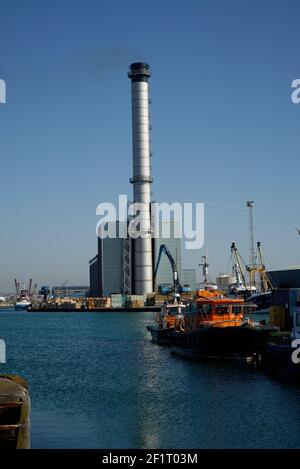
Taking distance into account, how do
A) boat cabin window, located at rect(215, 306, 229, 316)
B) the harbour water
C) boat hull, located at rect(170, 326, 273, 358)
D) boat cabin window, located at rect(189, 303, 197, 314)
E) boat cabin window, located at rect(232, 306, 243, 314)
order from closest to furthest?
1. the harbour water
2. boat hull, located at rect(170, 326, 273, 358)
3. boat cabin window, located at rect(232, 306, 243, 314)
4. boat cabin window, located at rect(215, 306, 229, 316)
5. boat cabin window, located at rect(189, 303, 197, 314)

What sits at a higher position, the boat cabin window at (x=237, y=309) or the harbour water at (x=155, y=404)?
the boat cabin window at (x=237, y=309)

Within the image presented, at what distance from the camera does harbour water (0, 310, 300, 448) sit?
91.3ft

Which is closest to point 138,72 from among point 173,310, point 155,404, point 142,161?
point 142,161

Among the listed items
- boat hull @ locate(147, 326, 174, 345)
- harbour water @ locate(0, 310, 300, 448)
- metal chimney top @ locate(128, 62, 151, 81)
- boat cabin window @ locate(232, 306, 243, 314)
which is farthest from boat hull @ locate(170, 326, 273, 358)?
metal chimney top @ locate(128, 62, 151, 81)

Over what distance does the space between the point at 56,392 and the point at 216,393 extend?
9466 millimetres

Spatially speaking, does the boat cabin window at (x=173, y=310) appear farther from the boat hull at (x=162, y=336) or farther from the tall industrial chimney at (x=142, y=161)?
the tall industrial chimney at (x=142, y=161)

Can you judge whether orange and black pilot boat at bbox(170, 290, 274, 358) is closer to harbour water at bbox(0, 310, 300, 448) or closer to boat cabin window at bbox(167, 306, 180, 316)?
harbour water at bbox(0, 310, 300, 448)

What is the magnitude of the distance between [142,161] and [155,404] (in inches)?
5401

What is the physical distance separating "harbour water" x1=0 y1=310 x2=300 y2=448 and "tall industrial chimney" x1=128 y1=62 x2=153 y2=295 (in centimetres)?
11202

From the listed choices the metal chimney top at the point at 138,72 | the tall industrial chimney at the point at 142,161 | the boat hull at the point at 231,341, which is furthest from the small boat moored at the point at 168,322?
the metal chimney top at the point at 138,72

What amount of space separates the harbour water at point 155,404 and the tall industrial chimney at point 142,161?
11202 centimetres

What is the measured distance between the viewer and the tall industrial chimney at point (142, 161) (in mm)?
170125

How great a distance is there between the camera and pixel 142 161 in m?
170
